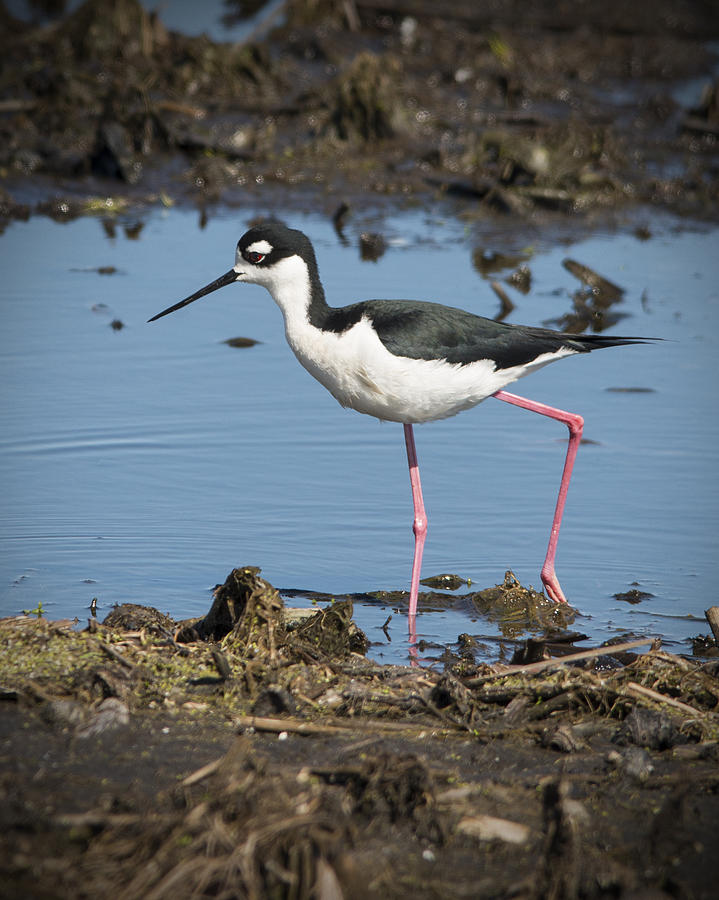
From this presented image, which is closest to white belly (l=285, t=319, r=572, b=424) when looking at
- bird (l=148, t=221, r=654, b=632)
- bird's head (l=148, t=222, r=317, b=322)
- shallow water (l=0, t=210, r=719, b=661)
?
bird (l=148, t=221, r=654, b=632)

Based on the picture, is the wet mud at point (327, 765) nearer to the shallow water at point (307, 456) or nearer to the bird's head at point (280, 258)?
the shallow water at point (307, 456)

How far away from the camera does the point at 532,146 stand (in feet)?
36.3

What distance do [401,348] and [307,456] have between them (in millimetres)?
1490

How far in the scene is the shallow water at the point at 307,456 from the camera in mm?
5312

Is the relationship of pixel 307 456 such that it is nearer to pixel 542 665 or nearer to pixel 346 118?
pixel 542 665

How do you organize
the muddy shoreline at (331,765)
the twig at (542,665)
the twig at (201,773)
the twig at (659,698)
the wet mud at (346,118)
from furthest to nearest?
the wet mud at (346,118), the twig at (542,665), the twig at (659,698), the twig at (201,773), the muddy shoreline at (331,765)

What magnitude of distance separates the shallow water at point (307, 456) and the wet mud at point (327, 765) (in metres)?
0.63

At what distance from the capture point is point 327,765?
3.44 meters

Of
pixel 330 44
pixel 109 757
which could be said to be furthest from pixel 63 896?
pixel 330 44

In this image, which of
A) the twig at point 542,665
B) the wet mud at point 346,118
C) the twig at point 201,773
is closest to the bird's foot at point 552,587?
the twig at point 542,665

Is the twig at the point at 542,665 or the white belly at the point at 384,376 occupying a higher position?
the white belly at the point at 384,376

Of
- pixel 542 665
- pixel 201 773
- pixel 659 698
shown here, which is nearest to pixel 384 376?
pixel 542 665

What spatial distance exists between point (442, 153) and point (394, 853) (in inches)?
372

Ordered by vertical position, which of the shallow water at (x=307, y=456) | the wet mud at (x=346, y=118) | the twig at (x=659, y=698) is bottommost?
the twig at (x=659, y=698)
